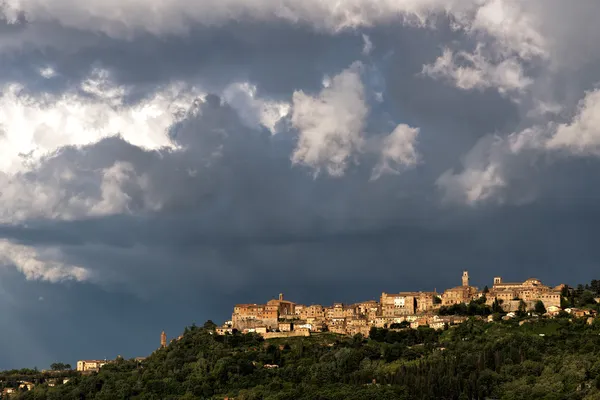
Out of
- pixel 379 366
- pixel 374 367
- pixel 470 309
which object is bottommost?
pixel 374 367

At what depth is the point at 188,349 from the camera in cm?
14225

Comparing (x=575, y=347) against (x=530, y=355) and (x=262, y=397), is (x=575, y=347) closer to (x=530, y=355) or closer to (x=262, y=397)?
(x=530, y=355)

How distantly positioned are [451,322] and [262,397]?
36955mm

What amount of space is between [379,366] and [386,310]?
3245cm

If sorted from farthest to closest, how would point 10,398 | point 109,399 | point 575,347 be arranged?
1. point 10,398
2. point 109,399
3. point 575,347

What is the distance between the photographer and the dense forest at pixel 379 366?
106m

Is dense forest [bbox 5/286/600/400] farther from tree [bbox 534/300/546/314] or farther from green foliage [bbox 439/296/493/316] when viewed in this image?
tree [bbox 534/300/546/314]

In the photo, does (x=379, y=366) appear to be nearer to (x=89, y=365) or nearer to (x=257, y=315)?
(x=257, y=315)

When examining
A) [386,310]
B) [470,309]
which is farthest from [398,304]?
[470,309]

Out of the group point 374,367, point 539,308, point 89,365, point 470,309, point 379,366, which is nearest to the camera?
point 374,367

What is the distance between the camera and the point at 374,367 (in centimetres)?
12100

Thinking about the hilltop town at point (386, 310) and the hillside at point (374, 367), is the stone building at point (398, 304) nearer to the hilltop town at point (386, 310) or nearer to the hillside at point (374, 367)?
the hilltop town at point (386, 310)

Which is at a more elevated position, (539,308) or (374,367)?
(539,308)

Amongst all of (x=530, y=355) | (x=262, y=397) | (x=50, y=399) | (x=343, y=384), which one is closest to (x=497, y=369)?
(x=530, y=355)
